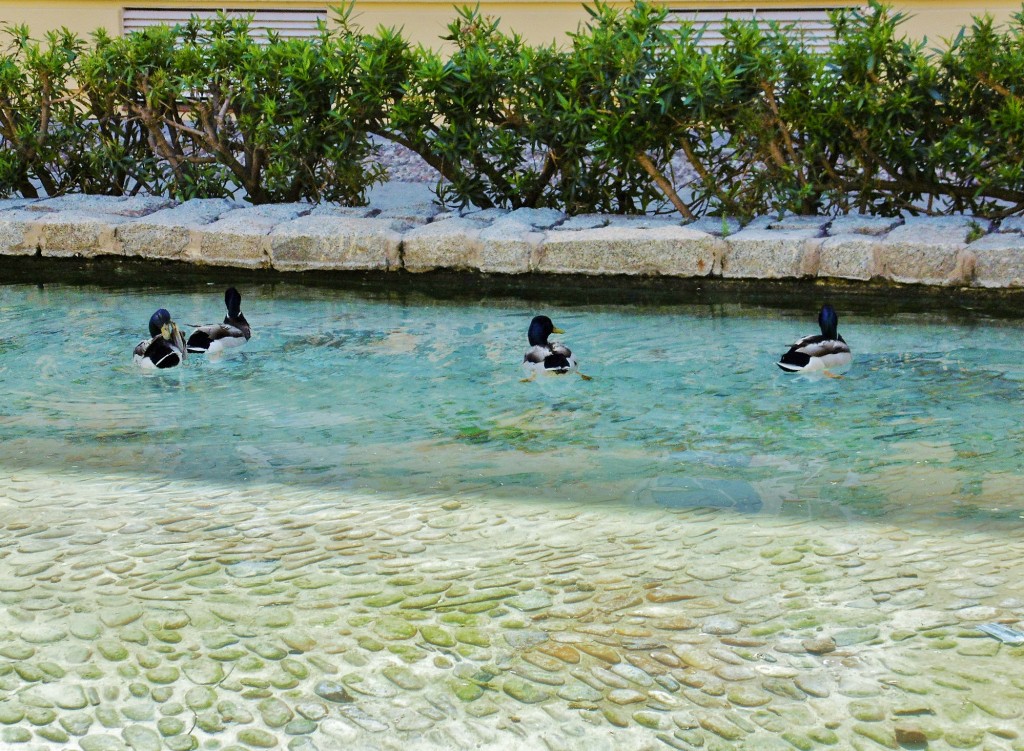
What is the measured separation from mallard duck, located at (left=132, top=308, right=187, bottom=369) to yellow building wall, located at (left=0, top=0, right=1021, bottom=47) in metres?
7.17

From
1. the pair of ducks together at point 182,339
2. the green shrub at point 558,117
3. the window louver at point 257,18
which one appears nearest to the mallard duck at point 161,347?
the pair of ducks together at point 182,339

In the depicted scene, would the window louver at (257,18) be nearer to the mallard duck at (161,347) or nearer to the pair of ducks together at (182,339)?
the pair of ducks together at (182,339)

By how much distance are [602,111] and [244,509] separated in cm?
482

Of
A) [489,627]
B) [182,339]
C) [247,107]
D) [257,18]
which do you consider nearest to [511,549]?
[489,627]

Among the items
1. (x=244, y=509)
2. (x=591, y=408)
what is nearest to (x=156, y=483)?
(x=244, y=509)

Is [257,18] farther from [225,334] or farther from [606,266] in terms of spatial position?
[225,334]

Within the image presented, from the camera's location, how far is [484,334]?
7.32 metres

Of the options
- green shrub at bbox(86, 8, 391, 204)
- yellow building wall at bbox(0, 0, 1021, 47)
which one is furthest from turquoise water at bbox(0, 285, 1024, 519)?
yellow building wall at bbox(0, 0, 1021, 47)

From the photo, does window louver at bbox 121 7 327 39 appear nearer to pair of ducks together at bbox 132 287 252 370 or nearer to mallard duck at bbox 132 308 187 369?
pair of ducks together at bbox 132 287 252 370

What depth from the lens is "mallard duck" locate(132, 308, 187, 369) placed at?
6.41 meters

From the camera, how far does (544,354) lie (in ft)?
20.3

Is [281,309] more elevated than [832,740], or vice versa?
[281,309]

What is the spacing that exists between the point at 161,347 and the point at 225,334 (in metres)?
0.45

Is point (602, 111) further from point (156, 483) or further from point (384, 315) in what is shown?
point (156, 483)
